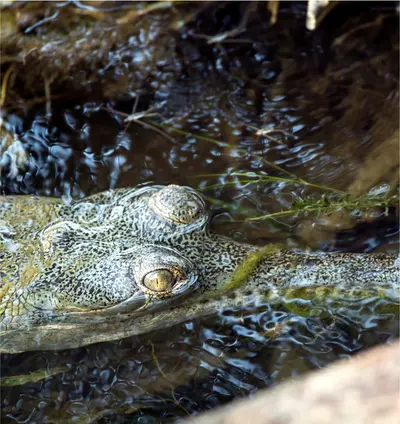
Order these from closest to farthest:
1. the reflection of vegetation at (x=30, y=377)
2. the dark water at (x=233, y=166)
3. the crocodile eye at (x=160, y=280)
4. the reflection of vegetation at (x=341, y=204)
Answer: the crocodile eye at (x=160, y=280) → the dark water at (x=233, y=166) → the reflection of vegetation at (x=30, y=377) → the reflection of vegetation at (x=341, y=204)

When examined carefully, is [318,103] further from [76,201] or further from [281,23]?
[76,201]

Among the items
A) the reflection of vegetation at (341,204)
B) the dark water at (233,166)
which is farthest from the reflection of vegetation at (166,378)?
the reflection of vegetation at (341,204)

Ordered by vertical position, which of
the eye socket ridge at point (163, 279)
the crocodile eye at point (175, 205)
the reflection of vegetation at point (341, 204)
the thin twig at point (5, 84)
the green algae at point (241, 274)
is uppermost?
the thin twig at point (5, 84)

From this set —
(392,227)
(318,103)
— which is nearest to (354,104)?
(318,103)

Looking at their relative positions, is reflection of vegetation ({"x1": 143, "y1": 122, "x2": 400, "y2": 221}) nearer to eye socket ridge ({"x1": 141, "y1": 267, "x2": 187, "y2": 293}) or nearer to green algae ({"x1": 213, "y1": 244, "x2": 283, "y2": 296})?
green algae ({"x1": 213, "y1": 244, "x2": 283, "y2": 296})

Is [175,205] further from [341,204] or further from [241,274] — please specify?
[341,204]

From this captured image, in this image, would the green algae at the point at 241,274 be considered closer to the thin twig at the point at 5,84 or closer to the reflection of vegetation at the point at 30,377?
the reflection of vegetation at the point at 30,377

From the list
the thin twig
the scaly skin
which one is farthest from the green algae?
the thin twig
